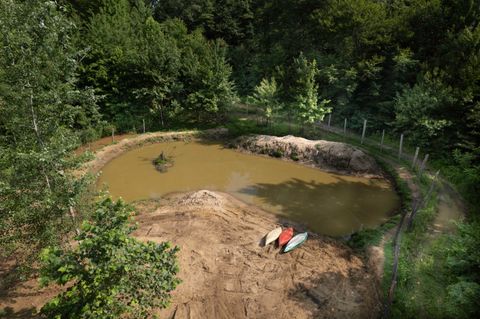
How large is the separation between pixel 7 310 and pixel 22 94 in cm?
726

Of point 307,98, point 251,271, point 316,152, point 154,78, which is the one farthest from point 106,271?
point 154,78

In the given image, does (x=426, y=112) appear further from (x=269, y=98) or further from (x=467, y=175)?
(x=269, y=98)

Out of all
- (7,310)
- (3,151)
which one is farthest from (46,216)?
(7,310)

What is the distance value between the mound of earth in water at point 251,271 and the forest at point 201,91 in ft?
7.27

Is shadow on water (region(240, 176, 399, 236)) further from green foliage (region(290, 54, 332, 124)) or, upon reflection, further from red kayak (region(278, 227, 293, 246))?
green foliage (region(290, 54, 332, 124))

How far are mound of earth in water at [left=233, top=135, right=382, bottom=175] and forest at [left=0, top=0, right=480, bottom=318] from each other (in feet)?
10.3

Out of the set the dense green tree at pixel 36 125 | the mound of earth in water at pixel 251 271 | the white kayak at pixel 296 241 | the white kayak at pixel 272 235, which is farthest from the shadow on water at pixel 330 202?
the dense green tree at pixel 36 125

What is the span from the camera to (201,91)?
1182 inches

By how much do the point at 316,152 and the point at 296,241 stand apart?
36.0 ft

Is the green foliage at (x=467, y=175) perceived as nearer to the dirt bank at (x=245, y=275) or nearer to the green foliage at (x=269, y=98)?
the dirt bank at (x=245, y=275)

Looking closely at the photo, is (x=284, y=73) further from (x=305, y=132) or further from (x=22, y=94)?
(x=22, y=94)

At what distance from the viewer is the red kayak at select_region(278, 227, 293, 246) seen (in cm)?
1452

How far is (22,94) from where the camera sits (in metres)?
9.54

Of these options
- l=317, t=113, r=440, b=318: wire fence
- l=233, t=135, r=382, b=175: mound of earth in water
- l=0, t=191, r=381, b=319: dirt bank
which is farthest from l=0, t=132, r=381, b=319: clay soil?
l=233, t=135, r=382, b=175: mound of earth in water
